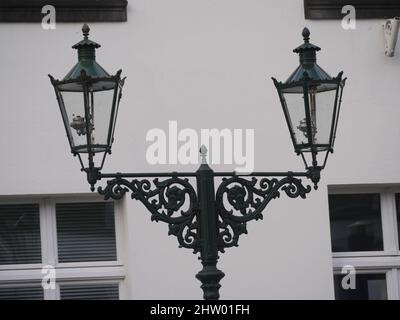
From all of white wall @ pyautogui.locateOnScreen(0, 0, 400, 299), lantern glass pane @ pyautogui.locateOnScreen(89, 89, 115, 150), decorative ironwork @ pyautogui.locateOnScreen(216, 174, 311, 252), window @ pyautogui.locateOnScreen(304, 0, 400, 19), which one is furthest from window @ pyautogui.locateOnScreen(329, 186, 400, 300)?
lantern glass pane @ pyautogui.locateOnScreen(89, 89, 115, 150)

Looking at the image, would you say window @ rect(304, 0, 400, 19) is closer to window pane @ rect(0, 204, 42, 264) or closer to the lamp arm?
the lamp arm

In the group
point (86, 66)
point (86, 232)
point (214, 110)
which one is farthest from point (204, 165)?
point (86, 232)

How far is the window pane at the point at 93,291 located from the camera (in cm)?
802

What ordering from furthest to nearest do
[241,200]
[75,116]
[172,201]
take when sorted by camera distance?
[241,200]
[172,201]
[75,116]

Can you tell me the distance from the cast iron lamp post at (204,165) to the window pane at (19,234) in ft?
5.59

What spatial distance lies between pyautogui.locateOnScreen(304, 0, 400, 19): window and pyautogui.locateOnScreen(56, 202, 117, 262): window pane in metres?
1.83

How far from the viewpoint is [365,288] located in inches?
324

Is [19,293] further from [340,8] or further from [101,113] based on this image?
[340,8]

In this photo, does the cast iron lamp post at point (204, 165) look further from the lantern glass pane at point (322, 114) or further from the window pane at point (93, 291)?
the window pane at point (93, 291)

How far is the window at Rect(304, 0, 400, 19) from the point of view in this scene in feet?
27.0

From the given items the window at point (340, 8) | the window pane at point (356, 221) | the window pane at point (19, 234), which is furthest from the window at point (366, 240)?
the window pane at point (19, 234)

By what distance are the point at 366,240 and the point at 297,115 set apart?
6.74 ft
